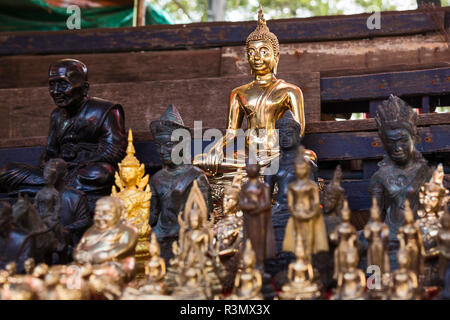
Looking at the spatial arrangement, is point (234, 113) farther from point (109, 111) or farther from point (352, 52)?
point (352, 52)

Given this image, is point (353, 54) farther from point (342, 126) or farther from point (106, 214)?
point (106, 214)

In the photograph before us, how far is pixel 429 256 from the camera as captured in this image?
364cm

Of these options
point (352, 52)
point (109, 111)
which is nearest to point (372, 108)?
point (352, 52)

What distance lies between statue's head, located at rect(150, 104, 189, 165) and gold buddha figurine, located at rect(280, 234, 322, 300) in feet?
5.45

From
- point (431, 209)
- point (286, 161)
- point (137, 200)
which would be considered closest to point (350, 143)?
point (286, 161)

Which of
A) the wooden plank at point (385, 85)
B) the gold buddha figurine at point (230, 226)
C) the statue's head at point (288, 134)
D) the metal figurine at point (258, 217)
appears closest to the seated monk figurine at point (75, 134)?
the gold buddha figurine at point (230, 226)

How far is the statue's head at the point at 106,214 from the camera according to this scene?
3670mm

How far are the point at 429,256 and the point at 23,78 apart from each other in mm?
5813

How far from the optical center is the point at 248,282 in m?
3.28

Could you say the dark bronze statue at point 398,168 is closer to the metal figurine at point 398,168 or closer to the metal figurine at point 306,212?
the metal figurine at point 398,168

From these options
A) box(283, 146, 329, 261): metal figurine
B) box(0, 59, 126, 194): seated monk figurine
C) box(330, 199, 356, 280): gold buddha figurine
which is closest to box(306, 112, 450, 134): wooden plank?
box(0, 59, 126, 194): seated monk figurine

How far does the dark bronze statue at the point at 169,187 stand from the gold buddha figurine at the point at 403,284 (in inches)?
66.9

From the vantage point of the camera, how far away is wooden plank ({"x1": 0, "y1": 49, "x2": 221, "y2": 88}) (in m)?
7.76

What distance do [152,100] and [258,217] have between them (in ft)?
12.0
